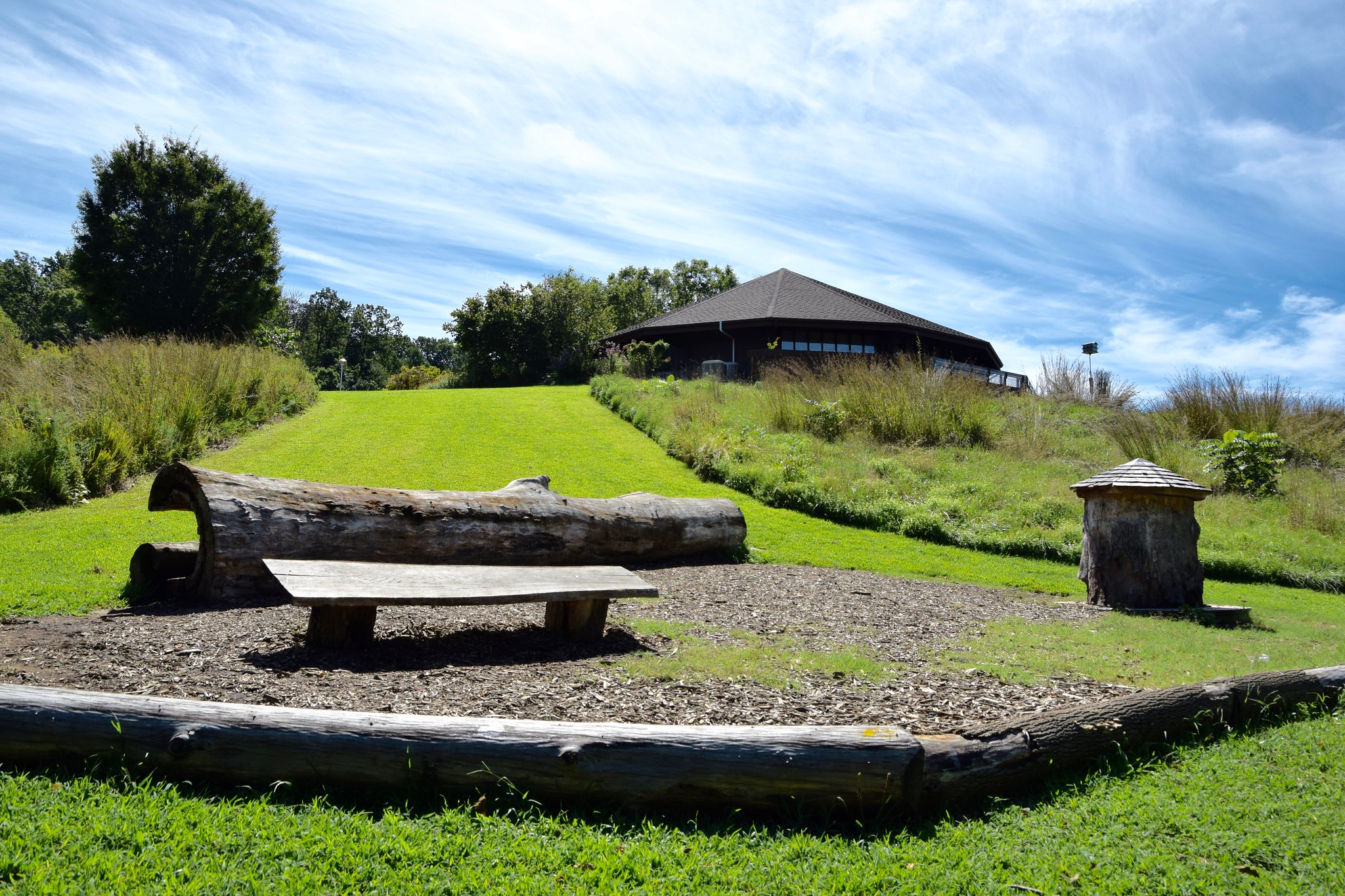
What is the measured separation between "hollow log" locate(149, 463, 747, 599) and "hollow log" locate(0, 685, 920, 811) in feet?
9.49

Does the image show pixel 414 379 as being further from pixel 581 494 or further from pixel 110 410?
pixel 581 494

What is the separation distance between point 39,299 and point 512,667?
232 ft

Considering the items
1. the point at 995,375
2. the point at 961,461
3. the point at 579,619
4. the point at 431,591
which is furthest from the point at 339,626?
the point at 995,375

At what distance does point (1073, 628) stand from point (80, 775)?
22.1 feet

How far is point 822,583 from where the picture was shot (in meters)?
7.98

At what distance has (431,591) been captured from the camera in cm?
480

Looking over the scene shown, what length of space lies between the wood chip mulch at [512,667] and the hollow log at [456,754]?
691mm

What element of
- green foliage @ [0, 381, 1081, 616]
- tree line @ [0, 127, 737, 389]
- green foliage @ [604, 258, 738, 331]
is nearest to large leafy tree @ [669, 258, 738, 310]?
green foliage @ [604, 258, 738, 331]

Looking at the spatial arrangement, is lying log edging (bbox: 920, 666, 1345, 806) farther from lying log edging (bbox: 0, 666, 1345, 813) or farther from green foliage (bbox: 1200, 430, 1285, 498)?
Answer: green foliage (bbox: 1200, 430, 1285, 498)

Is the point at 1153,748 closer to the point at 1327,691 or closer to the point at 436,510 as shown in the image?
the point at 1327,691

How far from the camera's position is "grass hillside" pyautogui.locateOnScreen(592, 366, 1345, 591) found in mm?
11242

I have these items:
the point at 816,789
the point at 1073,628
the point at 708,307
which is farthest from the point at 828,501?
the point at 708,307

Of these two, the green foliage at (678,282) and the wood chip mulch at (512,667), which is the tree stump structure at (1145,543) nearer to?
the wood chip mulch at (512,667)

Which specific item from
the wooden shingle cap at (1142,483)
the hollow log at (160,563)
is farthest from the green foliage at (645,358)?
the hollow log at (160,563)
